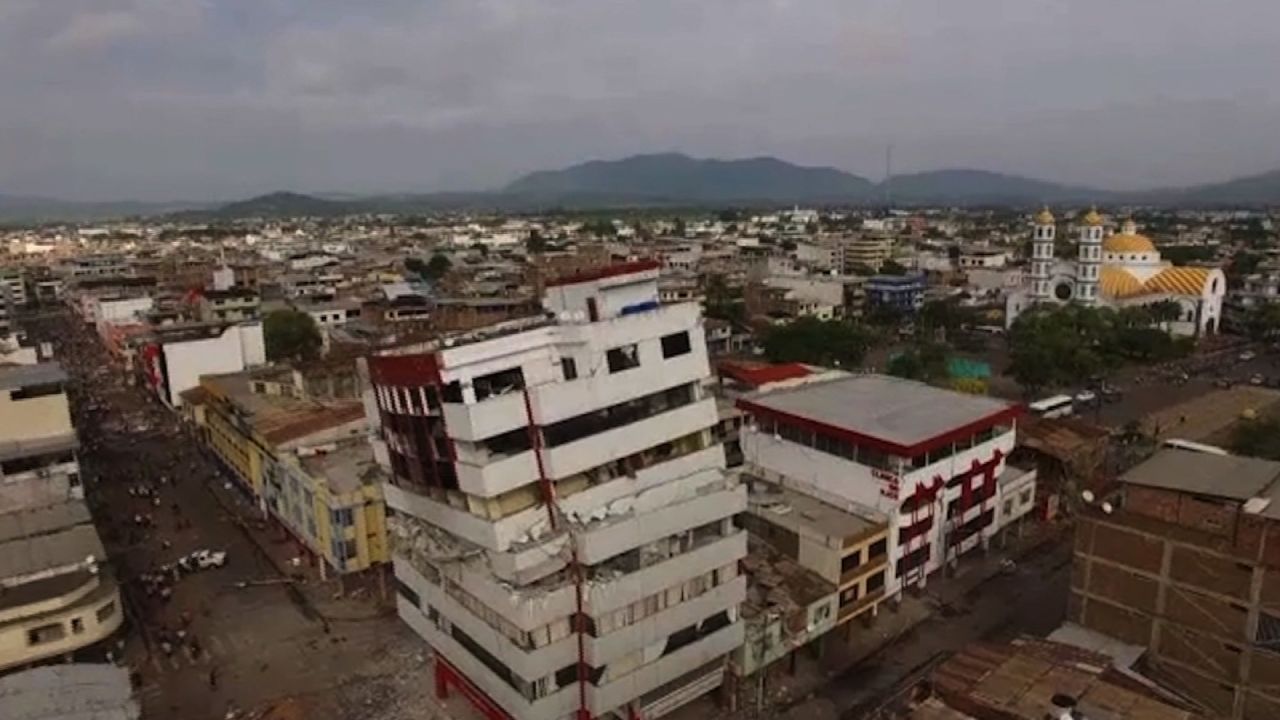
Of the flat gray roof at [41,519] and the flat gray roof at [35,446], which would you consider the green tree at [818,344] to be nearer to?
the flat gray roof at [35,446]

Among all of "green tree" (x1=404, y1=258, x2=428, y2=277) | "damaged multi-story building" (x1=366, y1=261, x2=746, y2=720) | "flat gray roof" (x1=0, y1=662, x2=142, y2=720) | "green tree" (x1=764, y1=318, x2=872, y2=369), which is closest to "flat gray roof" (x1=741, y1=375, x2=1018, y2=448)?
"damaged multi-story building" (x1=366, y1=261, x2=746, y2=720)

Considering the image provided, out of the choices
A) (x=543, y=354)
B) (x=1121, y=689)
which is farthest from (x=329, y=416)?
(x=1121, y=689)

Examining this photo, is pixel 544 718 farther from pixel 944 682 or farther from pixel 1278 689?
pixel 1278 689

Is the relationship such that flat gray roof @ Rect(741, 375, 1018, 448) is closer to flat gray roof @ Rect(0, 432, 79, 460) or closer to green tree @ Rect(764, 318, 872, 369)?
green tree @ Rect(764, 318, 872, 369)

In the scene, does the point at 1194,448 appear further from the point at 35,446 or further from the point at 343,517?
the point at 35,446

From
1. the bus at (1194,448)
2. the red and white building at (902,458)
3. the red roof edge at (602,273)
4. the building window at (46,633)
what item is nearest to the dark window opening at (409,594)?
the red roof edge at (602,273)

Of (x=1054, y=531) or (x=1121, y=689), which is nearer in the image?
(x=1121, y=689)

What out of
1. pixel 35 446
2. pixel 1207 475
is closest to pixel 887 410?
pixel 1207 475
